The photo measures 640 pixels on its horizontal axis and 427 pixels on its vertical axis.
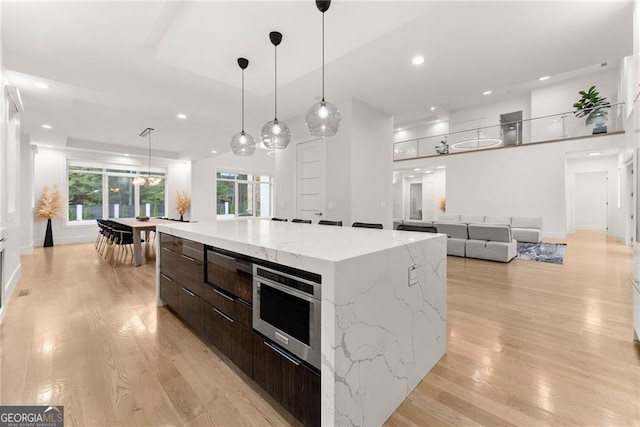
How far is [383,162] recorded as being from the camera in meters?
5.29

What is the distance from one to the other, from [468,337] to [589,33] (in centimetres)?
332

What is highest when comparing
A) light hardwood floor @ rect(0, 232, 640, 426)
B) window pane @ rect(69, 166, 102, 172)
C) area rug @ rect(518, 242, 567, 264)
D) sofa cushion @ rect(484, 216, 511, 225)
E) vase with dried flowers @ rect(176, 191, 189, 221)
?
window pane @ rect(69, 166, 102, 172)

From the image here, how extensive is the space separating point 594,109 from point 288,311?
423 inches

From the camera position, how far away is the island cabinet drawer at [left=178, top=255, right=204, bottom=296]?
2309mm

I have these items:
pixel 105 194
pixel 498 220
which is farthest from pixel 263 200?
pixel 498 220

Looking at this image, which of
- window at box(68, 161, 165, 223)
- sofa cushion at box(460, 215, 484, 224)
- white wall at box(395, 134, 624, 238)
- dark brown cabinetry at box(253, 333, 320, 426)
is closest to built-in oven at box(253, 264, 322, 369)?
dark brown cabinetry at box(253, 333, 320, 426)

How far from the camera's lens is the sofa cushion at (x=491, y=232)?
5250 mm

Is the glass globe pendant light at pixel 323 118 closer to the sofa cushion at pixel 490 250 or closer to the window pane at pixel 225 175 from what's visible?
the sofa cushion at pixel 490 250

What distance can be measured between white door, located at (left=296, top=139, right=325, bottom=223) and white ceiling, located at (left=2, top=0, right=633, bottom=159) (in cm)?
84

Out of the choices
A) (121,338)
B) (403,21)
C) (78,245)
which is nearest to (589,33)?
(403,21)

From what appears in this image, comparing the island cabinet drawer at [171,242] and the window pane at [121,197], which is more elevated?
the window pane at [121,197]

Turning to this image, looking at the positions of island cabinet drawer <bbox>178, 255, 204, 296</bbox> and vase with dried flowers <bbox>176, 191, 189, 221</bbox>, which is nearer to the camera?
island cabinet drawer <bbox>178, 255, 204, 296</bbox>

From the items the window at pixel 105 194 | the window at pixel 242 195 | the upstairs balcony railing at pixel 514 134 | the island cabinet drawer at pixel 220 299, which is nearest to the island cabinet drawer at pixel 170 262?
the island cabinet drawer at pixel 220 299

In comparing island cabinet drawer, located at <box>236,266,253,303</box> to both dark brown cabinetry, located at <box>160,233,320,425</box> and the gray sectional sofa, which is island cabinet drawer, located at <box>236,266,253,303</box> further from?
the gray sectional sofa
